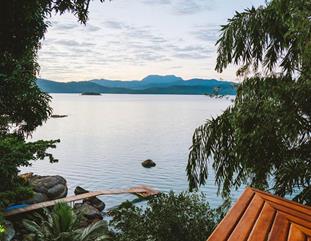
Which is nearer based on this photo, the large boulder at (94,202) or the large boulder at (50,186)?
the large boulder at (50,186)

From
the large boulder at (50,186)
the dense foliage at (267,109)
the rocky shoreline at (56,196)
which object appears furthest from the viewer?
the large boulder at (50,186)

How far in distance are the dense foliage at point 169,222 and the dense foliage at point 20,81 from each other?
3.35 m

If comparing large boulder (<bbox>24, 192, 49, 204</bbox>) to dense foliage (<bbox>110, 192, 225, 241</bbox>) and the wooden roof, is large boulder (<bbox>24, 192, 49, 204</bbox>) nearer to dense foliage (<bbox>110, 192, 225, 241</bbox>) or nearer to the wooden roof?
dense foliage (<bbox>110, 192, 225, 241</bbox>)

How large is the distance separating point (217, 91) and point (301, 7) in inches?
123

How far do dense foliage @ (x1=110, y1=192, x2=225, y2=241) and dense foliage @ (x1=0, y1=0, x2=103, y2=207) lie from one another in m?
3.35

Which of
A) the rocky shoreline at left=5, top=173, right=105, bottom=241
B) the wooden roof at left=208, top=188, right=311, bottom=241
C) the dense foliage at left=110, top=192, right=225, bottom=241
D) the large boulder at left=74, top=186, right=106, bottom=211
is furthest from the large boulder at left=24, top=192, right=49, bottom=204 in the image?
the wooden roof at left=208, top=188, right=311, bottom=241

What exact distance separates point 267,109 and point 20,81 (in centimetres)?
1080

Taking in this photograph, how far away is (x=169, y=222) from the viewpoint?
1151 centimetres

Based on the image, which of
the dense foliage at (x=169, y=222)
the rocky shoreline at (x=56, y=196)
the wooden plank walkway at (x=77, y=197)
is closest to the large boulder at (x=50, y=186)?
the rocky shoreline at (x=56, y=196)

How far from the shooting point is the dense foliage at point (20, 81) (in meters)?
8.00

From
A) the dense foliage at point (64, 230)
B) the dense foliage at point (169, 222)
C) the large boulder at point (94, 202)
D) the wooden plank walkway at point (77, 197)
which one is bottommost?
the large boulder at point (94, 202)

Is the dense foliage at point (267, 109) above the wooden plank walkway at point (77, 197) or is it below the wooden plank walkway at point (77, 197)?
above

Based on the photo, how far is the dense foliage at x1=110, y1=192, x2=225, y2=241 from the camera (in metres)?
11.3

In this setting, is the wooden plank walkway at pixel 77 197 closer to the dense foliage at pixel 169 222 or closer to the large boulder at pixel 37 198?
the large boulder at pixel 37 198
